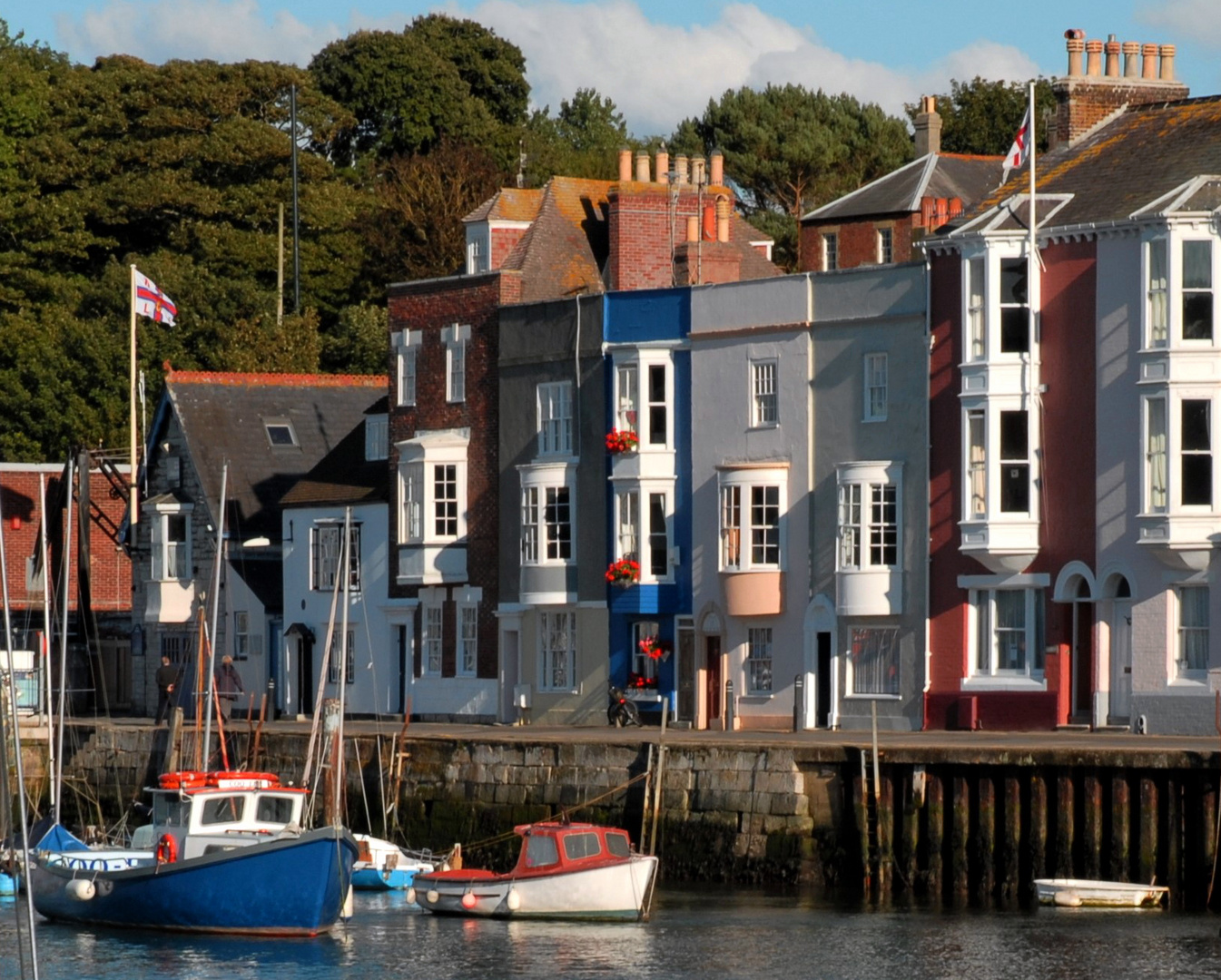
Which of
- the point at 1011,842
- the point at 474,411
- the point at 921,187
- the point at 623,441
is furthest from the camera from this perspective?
the point at 921,187

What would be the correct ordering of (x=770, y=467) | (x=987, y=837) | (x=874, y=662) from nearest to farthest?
(x=987, y=837) → (x=874, y=662) → (x=770, y=467)

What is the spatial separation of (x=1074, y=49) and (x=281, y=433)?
23.7m

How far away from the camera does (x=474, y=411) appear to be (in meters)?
59.2

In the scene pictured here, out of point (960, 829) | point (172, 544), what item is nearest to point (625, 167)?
point (172, 544)

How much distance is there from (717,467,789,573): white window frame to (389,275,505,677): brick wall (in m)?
7.20

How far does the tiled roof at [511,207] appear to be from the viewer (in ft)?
199

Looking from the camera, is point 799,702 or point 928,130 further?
point 928,130

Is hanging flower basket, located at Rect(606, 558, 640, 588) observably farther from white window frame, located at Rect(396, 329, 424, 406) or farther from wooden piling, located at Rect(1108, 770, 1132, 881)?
wooden piling, located at Rect(1108, 770, 1132, 881)

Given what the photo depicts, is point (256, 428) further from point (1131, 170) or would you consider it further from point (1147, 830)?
point (1147, 830)

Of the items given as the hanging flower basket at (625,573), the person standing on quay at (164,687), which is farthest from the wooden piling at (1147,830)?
the person standing on quay at (164,687)

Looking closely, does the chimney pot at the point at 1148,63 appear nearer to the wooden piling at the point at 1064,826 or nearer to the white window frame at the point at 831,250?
the white window frame at the point at 831,250

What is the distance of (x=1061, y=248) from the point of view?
48281 mm

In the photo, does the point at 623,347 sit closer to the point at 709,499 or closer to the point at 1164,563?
the point at 709,499

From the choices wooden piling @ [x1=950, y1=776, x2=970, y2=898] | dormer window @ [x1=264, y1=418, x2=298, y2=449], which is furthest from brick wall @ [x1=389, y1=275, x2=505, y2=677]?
wooden piling @ [x1=950, y1=776, x2=970, y2=898]
